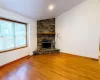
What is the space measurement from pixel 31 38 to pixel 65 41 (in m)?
2.20

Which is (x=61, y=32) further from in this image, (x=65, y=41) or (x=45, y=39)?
(x=45, y=39)

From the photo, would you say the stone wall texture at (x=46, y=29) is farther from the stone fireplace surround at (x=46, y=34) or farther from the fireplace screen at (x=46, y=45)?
the fireplace screen at (x=46, y=45)

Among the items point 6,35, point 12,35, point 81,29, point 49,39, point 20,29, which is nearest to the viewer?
point 6,35

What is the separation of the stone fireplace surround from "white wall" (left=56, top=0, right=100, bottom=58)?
0.43 m

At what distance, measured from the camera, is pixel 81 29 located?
4.41 meters

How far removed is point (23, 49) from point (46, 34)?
2.05 meters

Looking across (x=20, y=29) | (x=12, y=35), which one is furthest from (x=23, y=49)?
(x=20, y=29)

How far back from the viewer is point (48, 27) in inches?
224

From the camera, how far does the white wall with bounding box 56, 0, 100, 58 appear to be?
12.7 feet

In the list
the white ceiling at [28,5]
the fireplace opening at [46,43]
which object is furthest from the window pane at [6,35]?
the fireplace opening at [46,43]

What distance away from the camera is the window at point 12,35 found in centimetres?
327

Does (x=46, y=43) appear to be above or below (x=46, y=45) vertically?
above

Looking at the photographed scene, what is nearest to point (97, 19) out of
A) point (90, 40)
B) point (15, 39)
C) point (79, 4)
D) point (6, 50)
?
point (90, 40)

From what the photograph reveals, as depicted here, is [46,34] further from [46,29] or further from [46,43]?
[46,43]
